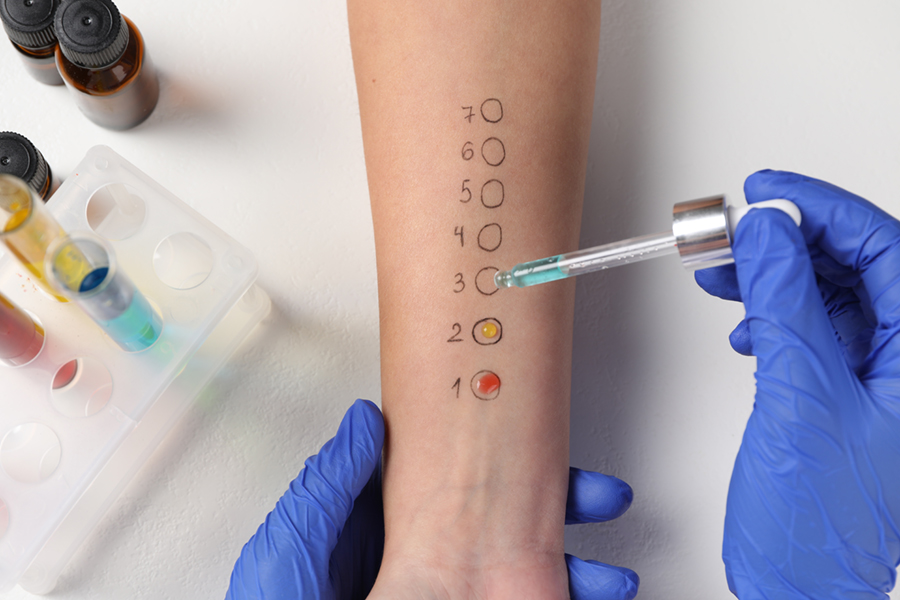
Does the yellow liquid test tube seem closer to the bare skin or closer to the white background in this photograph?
the white background

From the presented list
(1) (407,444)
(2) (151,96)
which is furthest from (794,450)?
(2) (151,96)

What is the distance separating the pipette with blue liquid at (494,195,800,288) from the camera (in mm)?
994

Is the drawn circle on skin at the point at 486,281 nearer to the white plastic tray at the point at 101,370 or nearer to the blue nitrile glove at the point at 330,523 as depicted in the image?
the blue nitrile glove at the point at 330,523

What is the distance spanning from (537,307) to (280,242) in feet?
2.09

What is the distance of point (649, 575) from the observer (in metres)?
1.43

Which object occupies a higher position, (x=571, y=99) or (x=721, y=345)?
(x=571, y=99)

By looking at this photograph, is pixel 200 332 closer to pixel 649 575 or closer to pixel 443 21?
pixel 443 21

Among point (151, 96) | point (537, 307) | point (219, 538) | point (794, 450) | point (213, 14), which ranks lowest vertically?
point (219, 538)

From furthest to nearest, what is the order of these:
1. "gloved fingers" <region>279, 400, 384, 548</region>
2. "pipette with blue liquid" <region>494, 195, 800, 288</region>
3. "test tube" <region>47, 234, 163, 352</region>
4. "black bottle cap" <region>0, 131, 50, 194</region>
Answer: "black bottle cap" <region>0, 131, 50, 194</region> → "gloved fingers" <region>279, 400, 384, 548</region> → "test tube" <region>47, 234, 163, 352</region> → "pipette with blue liquid" <region>494, 195, 800, 288</region>

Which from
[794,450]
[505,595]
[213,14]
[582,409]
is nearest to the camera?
[794,450]

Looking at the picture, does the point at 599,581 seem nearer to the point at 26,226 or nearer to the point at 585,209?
the point at 585,209

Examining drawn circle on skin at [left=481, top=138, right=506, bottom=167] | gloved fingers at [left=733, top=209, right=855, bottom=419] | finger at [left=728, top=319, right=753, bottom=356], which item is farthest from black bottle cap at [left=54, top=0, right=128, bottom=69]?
finger at [left=728, top=319, right=753, bottom=356]

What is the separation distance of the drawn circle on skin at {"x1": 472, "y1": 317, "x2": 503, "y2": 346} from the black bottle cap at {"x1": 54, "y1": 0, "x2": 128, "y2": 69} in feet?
2.99

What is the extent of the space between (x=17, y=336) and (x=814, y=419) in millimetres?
1426
